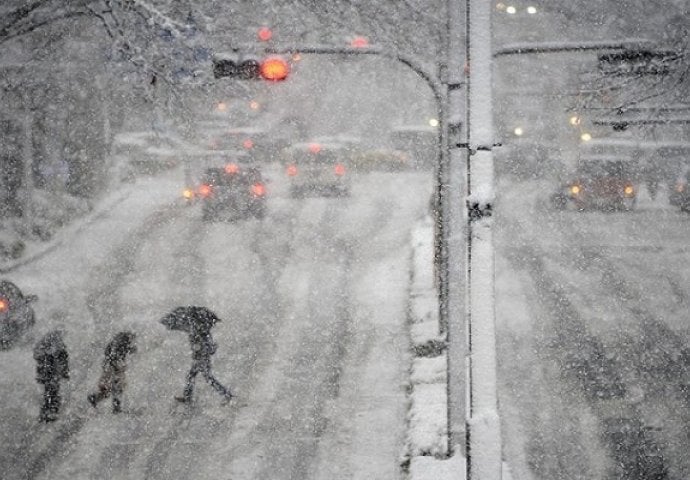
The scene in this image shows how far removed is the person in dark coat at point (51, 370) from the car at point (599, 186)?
19056 millimetres

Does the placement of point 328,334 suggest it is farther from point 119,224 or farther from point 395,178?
point 395,178

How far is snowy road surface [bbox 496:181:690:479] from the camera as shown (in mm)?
7777

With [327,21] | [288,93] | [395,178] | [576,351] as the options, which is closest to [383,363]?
[576,351]

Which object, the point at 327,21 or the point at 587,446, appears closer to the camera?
the point at 587,446

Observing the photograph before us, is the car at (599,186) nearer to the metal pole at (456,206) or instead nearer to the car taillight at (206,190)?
the car taillight at (206,190)

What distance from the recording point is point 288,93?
123ft

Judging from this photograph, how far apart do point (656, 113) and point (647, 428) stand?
7120mm

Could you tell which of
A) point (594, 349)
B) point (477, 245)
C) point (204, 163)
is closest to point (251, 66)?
point (477, 245)

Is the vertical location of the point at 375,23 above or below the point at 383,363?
above

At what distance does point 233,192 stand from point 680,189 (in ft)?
59.8

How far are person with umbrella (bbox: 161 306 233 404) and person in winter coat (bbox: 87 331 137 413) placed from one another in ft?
2.30

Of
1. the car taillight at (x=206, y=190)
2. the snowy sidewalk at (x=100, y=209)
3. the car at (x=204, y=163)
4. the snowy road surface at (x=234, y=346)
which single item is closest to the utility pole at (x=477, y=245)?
the snowy road surface at (x=234, y=346)

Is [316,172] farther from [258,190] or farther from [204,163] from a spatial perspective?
[204,163]

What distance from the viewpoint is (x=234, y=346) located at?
1151cm
